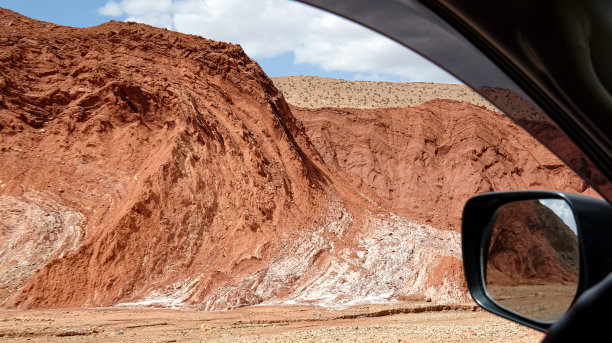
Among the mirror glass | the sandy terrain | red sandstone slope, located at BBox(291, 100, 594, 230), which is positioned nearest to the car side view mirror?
the mirror glass

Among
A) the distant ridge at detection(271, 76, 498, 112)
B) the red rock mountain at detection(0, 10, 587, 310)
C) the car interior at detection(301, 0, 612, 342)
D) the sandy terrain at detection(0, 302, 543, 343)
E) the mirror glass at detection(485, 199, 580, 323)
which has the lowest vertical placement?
the sandy terrain at detection(0, 302, 543, 343)

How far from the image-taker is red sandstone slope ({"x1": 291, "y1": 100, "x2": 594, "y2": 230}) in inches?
1280

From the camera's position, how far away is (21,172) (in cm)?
1702

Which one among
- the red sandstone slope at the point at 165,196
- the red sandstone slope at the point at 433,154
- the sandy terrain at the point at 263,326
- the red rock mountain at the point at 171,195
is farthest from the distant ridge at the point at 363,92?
the sandy terrain at the point at 263,326

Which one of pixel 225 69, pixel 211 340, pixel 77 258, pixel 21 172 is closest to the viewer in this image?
pixel 211 340

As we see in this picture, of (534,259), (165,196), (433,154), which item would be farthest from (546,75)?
(433,154)

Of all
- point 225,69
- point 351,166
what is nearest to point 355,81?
point 351,166

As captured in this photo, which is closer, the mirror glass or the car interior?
the car interior

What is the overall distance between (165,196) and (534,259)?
52.9ft

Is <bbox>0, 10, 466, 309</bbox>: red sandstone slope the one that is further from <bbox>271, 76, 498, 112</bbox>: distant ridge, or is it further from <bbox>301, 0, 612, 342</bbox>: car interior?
<bbox>271, 76, 498, 112</bbox>: distant ridge

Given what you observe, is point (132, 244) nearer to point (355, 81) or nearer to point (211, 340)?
point (211, 340)

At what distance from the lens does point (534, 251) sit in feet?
5.53

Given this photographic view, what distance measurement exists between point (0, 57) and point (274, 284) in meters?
11.8

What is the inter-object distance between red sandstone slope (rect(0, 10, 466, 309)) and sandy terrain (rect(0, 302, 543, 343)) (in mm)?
1269
